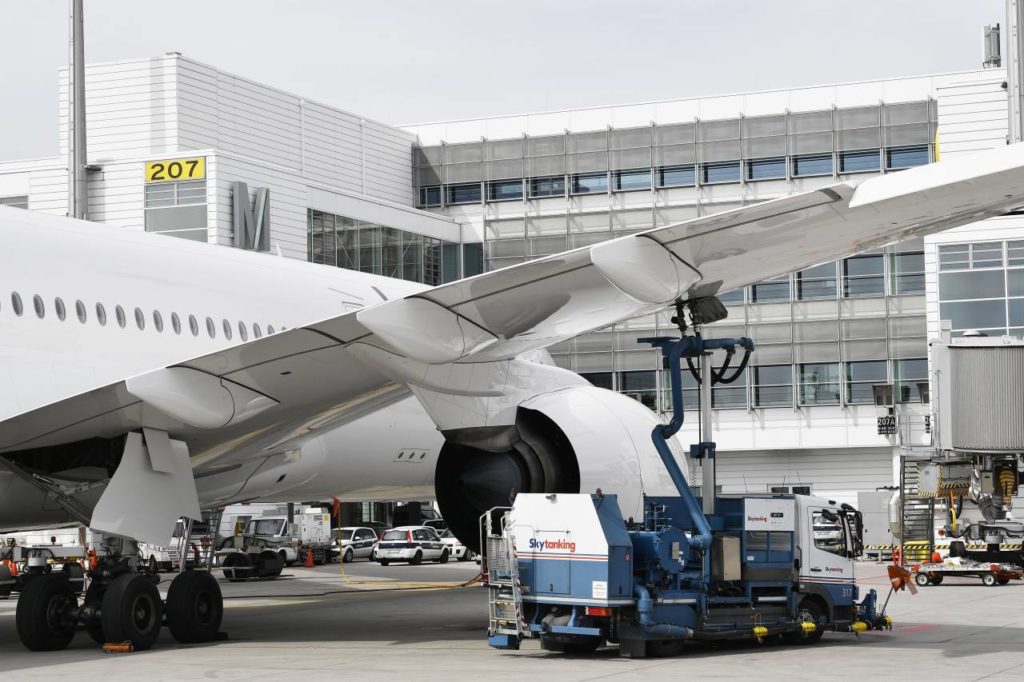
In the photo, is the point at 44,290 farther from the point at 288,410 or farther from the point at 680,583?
the point at 680,583

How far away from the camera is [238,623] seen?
1739 cm

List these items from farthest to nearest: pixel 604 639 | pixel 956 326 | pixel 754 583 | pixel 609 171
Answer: pixel 609 171
pixel 956 326
pixel 754 583
pixel 604 639

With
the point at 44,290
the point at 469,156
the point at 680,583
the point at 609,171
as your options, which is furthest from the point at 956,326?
the point at 44,290

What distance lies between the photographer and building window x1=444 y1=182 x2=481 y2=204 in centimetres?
5378

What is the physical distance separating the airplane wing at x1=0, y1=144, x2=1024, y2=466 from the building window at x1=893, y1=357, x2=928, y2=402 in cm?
3455

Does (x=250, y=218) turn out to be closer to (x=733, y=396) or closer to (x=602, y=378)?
(x=602, y=378)

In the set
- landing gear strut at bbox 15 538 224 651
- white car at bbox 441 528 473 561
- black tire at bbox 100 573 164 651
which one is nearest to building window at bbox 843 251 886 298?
white car at bbox 441 528 473 561

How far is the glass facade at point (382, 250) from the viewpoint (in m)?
44.6

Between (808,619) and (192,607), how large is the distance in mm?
6146

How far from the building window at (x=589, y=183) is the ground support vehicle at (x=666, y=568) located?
37570 millimetres

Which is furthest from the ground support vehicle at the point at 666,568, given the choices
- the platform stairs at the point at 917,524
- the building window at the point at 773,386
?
the building window at the point at 773,386

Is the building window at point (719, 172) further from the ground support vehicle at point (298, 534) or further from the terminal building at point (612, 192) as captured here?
the ground support vehicle at point (298, 534)

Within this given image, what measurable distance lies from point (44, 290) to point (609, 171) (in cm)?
3950

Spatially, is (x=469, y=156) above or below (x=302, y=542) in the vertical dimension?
above
